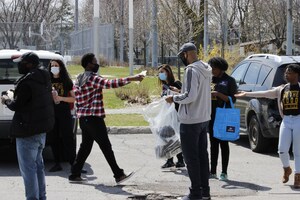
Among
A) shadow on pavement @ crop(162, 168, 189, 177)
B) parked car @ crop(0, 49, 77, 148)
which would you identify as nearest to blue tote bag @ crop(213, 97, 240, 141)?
shadow on pavement @ crop(162, 168, 189, 177)

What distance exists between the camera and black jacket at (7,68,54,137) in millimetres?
6402

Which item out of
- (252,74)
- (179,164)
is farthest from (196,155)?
(252,74)

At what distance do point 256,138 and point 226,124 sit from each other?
2658 millimetres

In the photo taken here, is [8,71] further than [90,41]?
No

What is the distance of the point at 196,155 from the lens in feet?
24.0

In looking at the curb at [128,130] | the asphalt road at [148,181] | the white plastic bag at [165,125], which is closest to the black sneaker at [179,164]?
the asphalt road at [148,181]

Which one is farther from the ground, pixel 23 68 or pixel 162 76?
pixel 23 68

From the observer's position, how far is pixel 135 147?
39.2ft

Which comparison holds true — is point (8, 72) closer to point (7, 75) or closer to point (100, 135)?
point (7, 75)

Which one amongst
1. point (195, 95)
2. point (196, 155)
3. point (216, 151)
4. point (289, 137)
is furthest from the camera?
point (216, 151)

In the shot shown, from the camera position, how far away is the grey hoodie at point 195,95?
23.3 feet

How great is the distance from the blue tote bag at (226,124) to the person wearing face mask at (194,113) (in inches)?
46.5

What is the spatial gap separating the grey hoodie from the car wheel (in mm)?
3842

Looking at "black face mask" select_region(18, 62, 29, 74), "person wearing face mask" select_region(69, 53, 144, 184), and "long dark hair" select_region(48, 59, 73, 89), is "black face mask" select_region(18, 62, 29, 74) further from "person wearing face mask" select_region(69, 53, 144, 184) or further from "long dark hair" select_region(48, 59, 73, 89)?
"long dark hair" select_region(48, 59, 73, 89)
